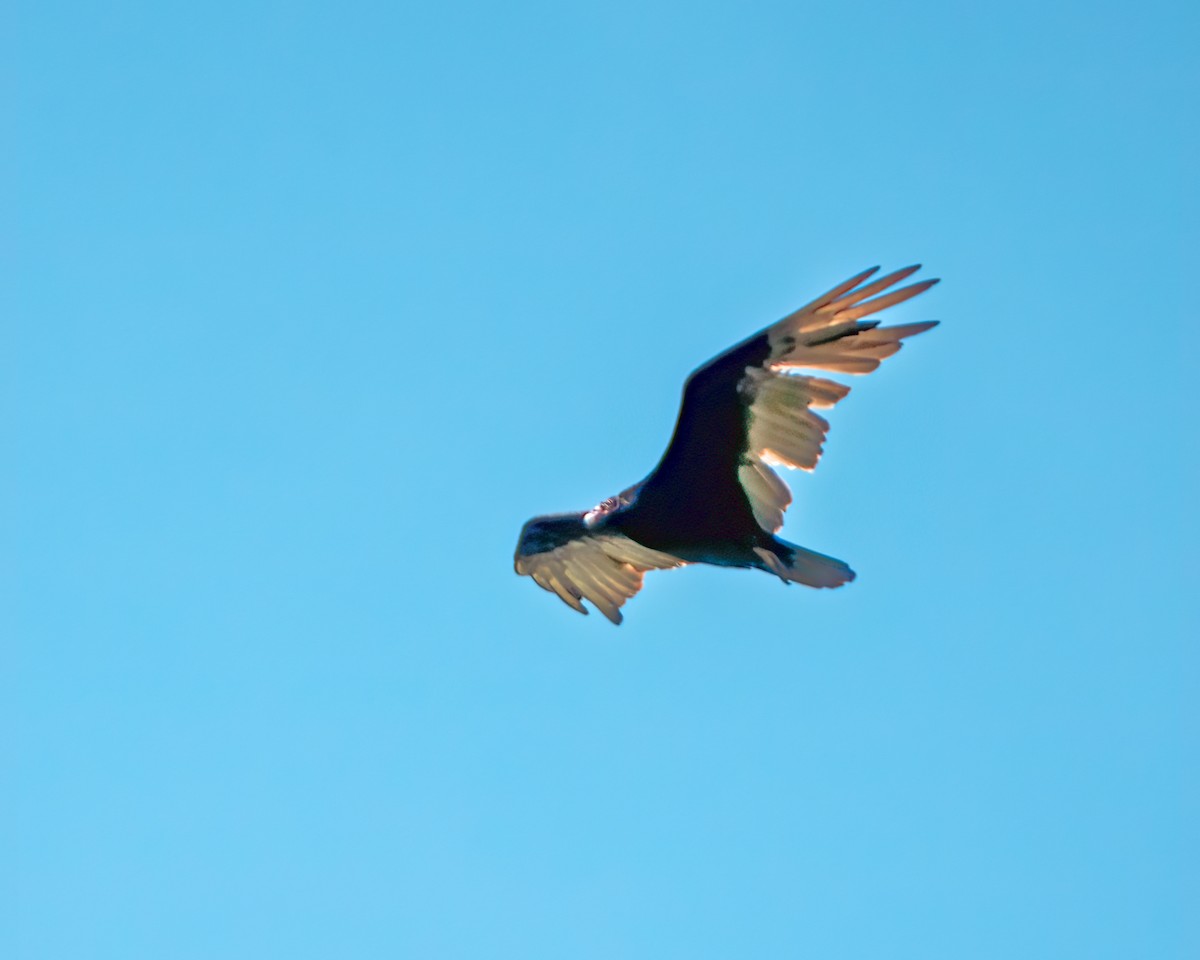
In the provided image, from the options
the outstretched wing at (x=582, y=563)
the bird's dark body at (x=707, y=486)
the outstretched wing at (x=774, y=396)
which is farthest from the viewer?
the outstretched wing at (x=582, y=563)

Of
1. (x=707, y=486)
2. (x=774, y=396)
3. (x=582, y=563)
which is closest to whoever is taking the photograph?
(x=774, y=396)

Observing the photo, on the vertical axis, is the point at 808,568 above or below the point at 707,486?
below

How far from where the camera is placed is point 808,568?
10.5 meters

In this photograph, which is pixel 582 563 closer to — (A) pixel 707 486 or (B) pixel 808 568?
(A) pixel 707 486

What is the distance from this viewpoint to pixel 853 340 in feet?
32.3

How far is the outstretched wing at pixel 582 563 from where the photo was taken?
12234 mm

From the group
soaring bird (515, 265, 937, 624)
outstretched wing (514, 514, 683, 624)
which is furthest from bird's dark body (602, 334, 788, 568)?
outstretched wing (514, 514, 683, 624)

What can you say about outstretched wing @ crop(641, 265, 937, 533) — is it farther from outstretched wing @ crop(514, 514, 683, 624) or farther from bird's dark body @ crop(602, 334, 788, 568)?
outstretched wing @ crop(514, 514, 683, 624)

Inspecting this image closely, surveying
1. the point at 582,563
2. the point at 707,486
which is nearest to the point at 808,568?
the point at 707,486

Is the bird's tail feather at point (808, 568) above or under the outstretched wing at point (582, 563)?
under

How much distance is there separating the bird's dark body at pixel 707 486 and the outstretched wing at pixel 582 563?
1.03 m

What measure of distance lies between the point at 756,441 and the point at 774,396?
37 cm

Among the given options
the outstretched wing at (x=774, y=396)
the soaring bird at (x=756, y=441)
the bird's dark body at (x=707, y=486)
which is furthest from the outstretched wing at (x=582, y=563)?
the outstretched wing at (x=774, y=396)

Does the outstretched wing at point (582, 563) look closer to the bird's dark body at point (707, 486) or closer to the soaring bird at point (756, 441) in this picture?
the soaring bird at point (756, 441)
